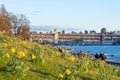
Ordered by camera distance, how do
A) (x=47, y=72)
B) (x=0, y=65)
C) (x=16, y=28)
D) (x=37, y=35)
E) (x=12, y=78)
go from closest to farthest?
(x=12, y=78), (x=0, y=65), (x=47, y=72), (x=16, y=28), (x=37, y=35)

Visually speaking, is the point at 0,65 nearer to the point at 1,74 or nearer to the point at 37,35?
the point at 1,74

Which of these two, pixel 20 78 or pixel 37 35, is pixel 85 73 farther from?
pixel 37 35

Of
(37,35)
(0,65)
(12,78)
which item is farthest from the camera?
(37,35)

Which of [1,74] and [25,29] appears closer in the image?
[1,74]

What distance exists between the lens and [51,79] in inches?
515

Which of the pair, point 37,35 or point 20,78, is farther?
point 37,35

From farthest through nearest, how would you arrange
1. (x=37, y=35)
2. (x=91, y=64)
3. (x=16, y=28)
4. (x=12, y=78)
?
1. (x=37, y=35)
2. (x=16, y=28)
3. (x=91, y=64)
4. (x=12, y=78)

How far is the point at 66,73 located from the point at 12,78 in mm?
1749

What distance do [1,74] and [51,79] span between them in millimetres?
1595

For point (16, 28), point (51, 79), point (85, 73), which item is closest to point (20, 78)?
point (51, 79)

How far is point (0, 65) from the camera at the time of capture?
12844 millimetres

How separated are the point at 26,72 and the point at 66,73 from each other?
117 cm

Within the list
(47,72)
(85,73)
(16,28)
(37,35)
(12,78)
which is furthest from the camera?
(37,35)

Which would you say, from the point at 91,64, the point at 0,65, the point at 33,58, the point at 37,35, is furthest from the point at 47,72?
the point at 37,35
